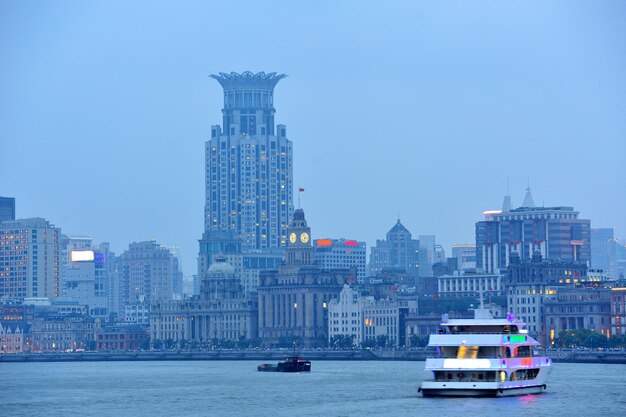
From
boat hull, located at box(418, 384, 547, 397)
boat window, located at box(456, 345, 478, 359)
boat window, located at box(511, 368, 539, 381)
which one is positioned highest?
boat window, located at box(456, 345, 478, 359)

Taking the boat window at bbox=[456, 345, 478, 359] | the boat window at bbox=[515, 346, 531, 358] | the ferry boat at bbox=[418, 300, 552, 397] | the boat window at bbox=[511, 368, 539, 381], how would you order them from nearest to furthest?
the ferry boat at bbox=[418, 300, 552, 397]
the boat window at bbox=[456, 345, 478, 359]
the boat window at bbox=[511, 368, 539, 381]
the boat window at bbox=[515, 346, 531, 358]

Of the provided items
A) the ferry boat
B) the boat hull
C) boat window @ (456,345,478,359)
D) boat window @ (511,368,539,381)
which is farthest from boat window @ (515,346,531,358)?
boat window @ (456,345,478,359)

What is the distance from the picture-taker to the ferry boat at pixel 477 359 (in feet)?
582

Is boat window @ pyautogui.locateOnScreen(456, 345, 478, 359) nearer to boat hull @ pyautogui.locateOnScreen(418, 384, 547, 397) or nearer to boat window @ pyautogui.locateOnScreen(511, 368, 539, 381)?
boat hull @ pyautogui.locateOnScreen(418, 384, 547, 397)

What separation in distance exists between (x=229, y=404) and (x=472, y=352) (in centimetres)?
2724

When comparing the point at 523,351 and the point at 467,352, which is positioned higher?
the point at 523,351

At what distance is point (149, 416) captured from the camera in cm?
17938

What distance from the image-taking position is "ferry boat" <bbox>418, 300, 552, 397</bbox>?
582ft

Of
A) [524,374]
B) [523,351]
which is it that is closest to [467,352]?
[523,351]

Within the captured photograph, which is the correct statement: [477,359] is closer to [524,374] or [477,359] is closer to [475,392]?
[475,392]

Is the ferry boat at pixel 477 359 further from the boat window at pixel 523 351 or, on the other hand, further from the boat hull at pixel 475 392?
the boat window at pixel 523 351

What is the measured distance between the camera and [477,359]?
177625 millimetres

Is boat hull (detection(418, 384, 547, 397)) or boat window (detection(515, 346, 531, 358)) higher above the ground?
boat window (detection(515, 346, 531, 358))

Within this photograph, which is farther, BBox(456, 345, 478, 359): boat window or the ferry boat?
BBox(456, 345, 478, 359): boat window
